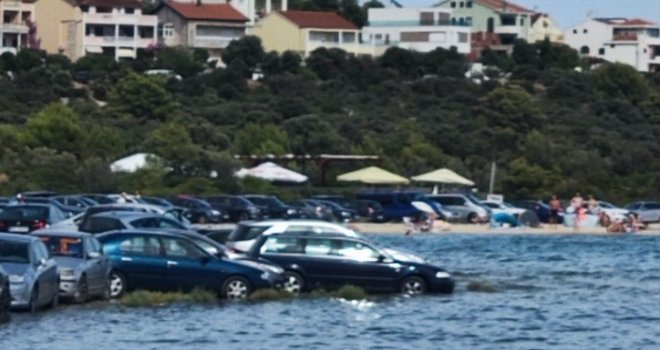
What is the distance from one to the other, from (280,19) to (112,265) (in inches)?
4586

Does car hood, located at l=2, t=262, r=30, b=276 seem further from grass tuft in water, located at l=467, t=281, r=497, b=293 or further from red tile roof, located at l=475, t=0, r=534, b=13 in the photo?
red tile roof, located at l=475, t=0, r=534, b=13

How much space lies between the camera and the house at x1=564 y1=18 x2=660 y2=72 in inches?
6796

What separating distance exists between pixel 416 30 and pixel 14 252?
12714cm

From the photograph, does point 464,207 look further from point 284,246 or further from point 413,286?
point 284,246

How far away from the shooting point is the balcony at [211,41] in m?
150

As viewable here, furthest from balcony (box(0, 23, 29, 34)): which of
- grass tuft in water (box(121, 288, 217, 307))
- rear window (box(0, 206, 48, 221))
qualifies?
grass tuft in water (box(121, 288, 217, 307))

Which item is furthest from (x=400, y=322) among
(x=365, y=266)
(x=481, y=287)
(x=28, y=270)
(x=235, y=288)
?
(x=481, y=287)

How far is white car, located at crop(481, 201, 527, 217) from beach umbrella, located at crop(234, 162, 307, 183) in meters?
9.25

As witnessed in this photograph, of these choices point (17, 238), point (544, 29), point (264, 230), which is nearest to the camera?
point (17, 238)

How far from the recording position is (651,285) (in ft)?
152

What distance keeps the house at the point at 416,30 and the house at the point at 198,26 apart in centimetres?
1069

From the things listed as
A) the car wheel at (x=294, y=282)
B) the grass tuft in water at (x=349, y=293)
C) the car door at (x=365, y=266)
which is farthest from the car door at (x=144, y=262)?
the car door at (x=365, y=266)

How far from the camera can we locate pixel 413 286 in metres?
39.8

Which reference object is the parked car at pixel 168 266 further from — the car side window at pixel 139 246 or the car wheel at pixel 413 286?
the car wheel at pixel 413 286
